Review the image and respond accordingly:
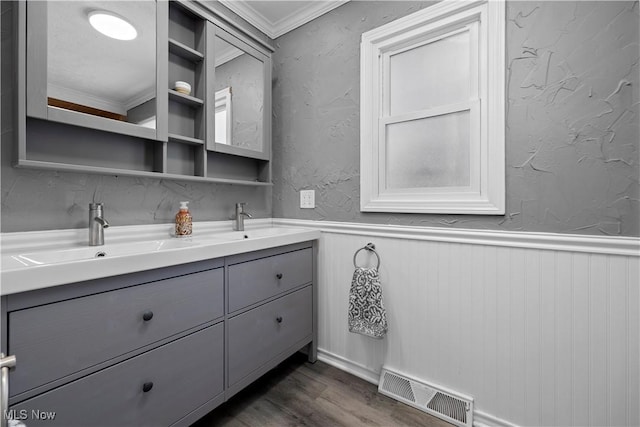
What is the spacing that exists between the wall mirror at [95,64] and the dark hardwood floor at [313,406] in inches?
55.3

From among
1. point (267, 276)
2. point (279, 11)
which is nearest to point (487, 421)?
point (267, 276)

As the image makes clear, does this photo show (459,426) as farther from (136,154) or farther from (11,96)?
Result: (11,96)

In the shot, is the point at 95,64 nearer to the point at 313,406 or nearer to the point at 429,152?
the point at 429,152

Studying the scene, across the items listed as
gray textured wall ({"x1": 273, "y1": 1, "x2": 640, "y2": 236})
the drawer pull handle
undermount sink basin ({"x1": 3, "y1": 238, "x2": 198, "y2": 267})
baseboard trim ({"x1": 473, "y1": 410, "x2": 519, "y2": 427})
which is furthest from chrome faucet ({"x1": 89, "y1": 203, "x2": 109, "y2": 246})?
baseboard trim ({"x1": 473, "y1": 410, "x2": 519, "y2": 427})

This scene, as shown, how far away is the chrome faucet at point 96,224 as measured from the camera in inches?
47.7

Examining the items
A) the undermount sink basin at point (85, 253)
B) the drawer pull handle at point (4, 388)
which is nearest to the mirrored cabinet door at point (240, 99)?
the undermount sink basin at point (85, 253)

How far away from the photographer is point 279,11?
193cm

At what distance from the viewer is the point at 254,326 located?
1422 millimetres

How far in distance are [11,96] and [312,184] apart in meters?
1.41

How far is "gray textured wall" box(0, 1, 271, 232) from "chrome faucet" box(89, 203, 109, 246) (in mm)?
76

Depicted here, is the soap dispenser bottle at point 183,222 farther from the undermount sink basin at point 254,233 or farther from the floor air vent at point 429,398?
the floor air vent at point 429,398

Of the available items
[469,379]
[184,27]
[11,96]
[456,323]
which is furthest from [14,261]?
[469,379]

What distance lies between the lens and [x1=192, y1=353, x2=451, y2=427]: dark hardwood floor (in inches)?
53.4

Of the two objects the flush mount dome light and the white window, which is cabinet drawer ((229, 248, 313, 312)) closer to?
the white window
